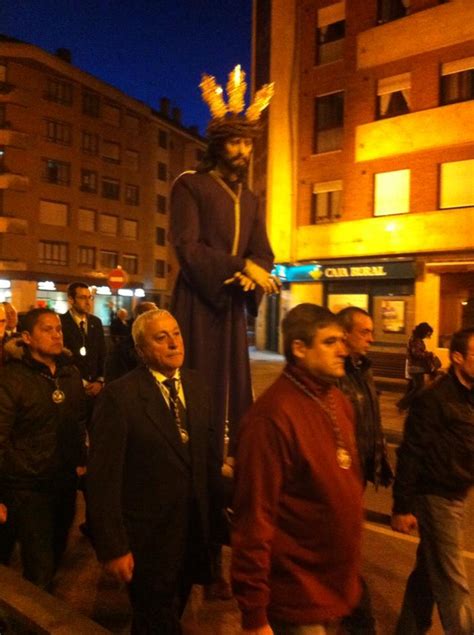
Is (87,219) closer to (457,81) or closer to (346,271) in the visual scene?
(346,271)

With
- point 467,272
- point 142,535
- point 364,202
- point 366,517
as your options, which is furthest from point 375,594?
point 364,202

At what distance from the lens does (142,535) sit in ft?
9.91

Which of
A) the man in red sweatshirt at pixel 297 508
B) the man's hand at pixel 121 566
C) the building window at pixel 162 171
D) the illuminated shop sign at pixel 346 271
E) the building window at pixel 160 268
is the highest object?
the building window at pixel 162 171

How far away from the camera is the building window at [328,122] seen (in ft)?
73.4

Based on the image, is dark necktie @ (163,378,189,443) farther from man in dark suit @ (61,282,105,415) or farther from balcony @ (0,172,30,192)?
balcony @ (0,172,30,192)

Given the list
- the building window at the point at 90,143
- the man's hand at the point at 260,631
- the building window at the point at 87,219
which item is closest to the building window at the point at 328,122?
the man's hand at the point at 260,631

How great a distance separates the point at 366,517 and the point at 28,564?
3758 mm

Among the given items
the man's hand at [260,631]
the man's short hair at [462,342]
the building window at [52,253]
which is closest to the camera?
the man's hand at [260,631]

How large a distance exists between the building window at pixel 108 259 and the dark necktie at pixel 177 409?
148ft

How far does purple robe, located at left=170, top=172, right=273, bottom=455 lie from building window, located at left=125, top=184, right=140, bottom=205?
155ft

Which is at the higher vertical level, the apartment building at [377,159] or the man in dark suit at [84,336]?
the apartment building at [377,159]

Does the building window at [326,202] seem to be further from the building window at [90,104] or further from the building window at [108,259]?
the building window at [90,104]

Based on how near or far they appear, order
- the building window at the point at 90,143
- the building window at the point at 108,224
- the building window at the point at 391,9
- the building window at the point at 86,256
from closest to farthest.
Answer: the building window at the point at 391,9 → the building window at the point at 86,256 → the building window at the point at 90,143 → the building window at the point at 108,224

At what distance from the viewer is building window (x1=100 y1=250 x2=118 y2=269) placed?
156ft
